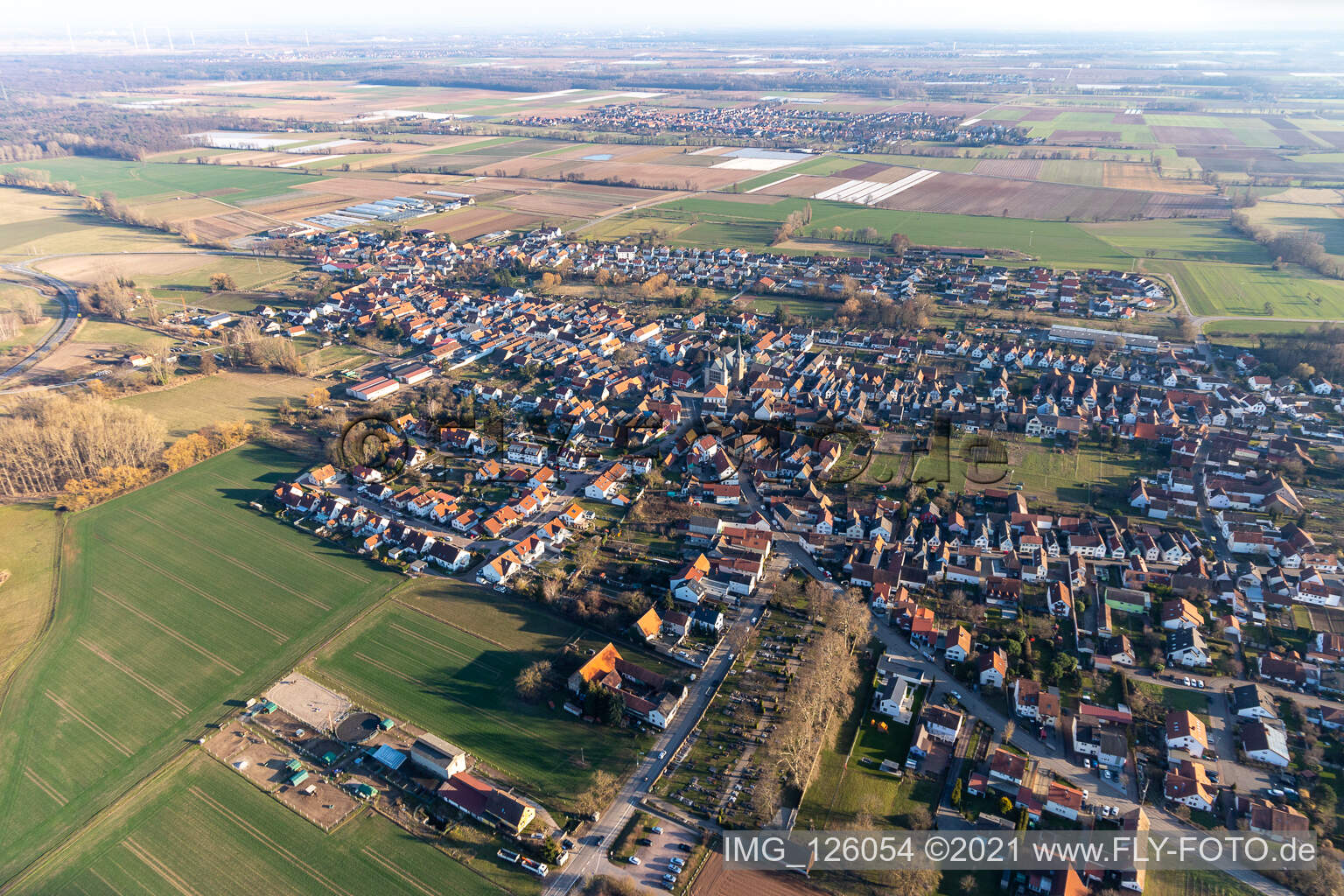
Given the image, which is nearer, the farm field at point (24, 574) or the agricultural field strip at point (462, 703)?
the agricultural field strip at point (462, 703)

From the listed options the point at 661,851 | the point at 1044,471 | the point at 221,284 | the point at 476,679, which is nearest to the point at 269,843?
the point at 476,679

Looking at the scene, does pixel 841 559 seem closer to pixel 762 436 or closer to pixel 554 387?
pixel 762 436

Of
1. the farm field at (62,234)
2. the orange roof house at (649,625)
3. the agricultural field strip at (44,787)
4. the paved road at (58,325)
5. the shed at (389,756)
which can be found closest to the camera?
the agricultural field strip at (44,787)

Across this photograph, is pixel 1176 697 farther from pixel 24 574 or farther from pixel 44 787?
pixel 24 574

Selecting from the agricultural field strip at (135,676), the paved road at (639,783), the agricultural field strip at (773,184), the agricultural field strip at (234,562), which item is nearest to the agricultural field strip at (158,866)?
the agricultural field strip at (135,676)

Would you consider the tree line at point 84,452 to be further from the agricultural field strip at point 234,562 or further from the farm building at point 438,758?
the farm building at point 438,758

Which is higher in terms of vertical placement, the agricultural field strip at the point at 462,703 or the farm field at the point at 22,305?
the farm field at the point at 22,305
